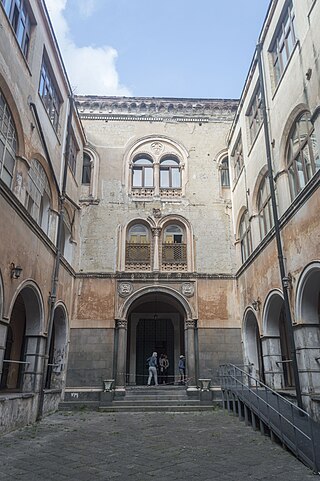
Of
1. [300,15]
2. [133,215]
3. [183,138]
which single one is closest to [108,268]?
[133,215]

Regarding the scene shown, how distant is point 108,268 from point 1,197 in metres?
8.29

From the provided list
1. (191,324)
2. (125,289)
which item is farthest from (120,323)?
(191,324)

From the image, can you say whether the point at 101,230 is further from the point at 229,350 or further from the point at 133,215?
the point at 229,350

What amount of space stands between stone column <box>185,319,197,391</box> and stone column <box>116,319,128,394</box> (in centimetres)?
261

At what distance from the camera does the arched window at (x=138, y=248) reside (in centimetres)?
1761

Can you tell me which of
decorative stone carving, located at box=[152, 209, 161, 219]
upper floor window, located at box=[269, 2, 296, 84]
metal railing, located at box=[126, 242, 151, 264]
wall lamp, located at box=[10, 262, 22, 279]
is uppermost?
upper floor window, located at box=[269, 2, 296, 84]

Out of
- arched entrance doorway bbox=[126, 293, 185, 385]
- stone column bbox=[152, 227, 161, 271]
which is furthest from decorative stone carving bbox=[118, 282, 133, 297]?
arched entrance doorway bbox=[126, 293, 185, 385]

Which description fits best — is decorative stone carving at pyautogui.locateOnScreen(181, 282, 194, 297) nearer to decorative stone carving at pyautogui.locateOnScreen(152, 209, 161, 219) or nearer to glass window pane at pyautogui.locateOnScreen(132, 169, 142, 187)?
decorative stone carving at pyautogui.locateOnScreen(152, 209, 161, 219)

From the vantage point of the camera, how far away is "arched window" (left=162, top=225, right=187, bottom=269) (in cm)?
1769

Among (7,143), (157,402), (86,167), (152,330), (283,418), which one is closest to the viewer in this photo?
(283,418)

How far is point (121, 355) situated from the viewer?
16016 millimetres

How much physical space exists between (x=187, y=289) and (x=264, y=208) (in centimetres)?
501

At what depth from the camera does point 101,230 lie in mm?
17922

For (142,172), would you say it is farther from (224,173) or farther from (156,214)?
(224,173)
